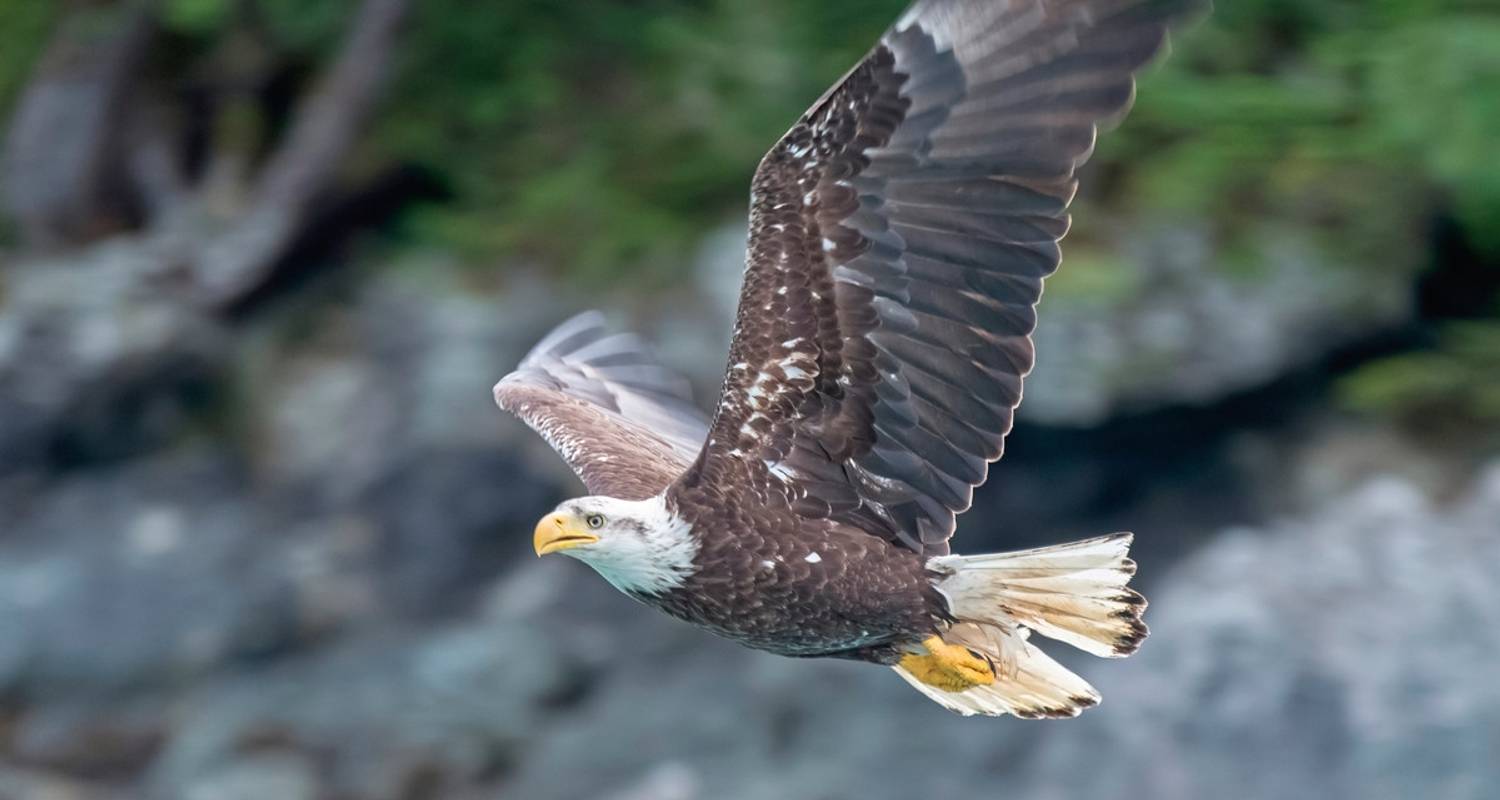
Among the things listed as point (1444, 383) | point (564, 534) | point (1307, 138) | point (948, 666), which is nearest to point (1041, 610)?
point (948, 666)

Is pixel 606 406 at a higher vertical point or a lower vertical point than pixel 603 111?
lower

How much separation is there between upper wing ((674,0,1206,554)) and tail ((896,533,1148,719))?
21cm

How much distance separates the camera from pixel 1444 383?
7.77 m

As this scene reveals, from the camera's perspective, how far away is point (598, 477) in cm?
489

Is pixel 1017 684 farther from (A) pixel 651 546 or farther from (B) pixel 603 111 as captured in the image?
(B) pixel 603 111

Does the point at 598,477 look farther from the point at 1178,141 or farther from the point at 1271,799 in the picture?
the point at 1178,141

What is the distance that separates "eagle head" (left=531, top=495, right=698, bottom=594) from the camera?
4.31 m

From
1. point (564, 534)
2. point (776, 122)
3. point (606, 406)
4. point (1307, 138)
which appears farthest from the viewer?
point (776, 122)

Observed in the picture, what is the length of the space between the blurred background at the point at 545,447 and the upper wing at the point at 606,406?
2.37m

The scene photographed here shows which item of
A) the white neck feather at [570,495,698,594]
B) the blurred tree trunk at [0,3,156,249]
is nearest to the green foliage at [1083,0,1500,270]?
the white neck feather at [570,495,698,594]

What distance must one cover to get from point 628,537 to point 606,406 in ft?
5.50

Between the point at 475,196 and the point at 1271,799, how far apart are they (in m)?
4.61

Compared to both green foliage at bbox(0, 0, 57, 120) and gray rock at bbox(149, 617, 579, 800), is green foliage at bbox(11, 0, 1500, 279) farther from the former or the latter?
gray rock at bbox(149, 617, 579, 800)

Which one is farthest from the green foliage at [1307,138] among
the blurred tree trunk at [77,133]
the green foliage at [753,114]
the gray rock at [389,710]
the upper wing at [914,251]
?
the blurred tree trunk at [77,133]
